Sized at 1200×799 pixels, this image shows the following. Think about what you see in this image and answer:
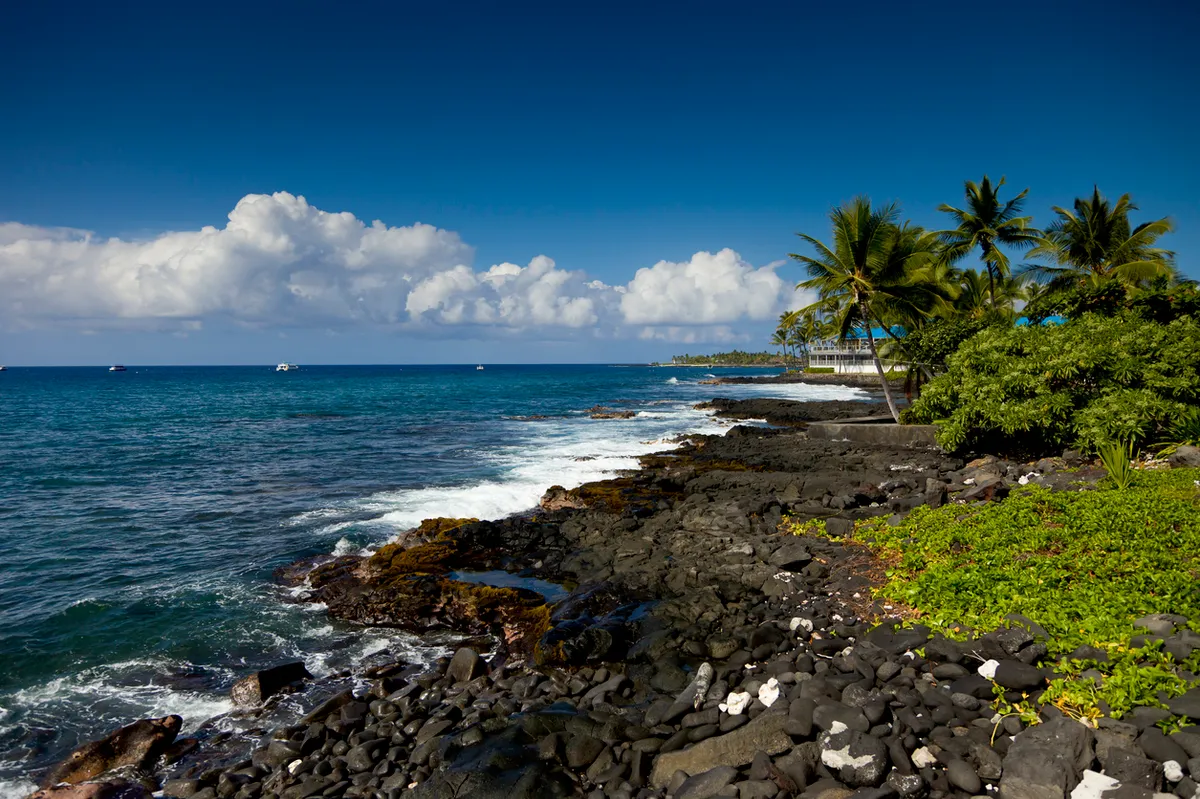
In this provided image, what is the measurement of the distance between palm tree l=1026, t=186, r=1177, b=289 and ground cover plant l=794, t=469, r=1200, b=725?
23.9m

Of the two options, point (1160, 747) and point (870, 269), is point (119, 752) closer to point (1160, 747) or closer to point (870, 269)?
point (1160, 747)

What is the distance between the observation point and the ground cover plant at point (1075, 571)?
524 centimetres

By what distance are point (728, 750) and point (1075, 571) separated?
5.10 m

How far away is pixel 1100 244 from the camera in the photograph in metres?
29.7

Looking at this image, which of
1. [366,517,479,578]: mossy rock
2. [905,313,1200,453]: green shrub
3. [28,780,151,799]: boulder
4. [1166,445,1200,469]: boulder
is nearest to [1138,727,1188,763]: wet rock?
[28,780,151,799]: boulder

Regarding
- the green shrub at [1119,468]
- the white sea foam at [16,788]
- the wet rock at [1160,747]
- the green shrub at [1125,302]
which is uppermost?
the green shrub at [1125,302]

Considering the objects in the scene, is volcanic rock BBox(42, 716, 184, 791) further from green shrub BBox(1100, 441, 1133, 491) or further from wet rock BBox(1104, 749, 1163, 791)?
green shrub BBox(1100, 441, 1133, 491)

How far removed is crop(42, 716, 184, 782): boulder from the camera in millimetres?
6848

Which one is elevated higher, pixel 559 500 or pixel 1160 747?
pixel 1160 747

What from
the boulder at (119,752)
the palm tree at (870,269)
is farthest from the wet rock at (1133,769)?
the palm tree at (870,269)

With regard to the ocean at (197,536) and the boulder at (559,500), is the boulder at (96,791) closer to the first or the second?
the ocean at (197,536)

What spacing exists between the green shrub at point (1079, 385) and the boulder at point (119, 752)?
1781 cm

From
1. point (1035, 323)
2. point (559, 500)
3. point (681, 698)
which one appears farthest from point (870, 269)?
point (681, 698)

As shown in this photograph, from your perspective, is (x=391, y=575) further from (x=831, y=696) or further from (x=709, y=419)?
(x=709, y=419)
